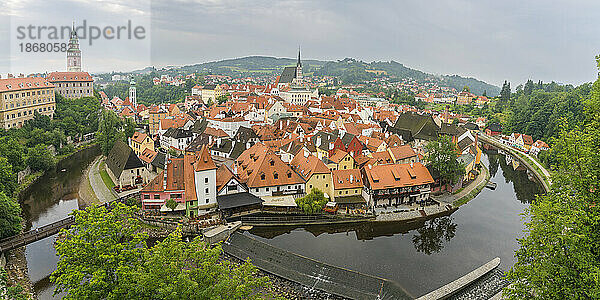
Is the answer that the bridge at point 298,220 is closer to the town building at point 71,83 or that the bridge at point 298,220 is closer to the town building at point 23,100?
the town building at point 23,100

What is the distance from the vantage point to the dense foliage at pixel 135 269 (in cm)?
1270

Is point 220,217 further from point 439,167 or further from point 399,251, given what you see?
point 439,167

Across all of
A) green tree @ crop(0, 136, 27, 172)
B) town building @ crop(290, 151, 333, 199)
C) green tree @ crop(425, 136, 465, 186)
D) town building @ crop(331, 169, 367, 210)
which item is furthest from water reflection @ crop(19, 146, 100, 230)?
green tree @ crop(425, 136, 465, 186)

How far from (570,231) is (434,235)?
60.2ft

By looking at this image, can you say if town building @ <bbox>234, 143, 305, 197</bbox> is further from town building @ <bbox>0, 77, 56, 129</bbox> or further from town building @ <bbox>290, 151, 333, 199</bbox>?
town building @ <bbox>0, 77, 56, 129</bbox>

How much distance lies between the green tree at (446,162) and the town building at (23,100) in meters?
56.7

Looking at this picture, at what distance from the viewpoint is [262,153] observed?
37.3 meters

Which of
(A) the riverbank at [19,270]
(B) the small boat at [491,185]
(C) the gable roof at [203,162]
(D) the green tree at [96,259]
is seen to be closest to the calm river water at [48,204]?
(A) the riverbank at [19,270]

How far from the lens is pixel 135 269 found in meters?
14.6

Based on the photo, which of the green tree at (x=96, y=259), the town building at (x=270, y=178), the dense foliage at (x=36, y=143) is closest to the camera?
the green tree at (x=96, y=259)

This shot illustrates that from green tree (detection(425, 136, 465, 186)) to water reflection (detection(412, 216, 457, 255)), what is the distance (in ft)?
18.4

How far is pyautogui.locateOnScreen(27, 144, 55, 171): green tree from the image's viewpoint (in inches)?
1740

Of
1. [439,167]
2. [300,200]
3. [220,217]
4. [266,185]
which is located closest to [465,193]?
[439,167]

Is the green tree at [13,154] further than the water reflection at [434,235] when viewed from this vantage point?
Yes
